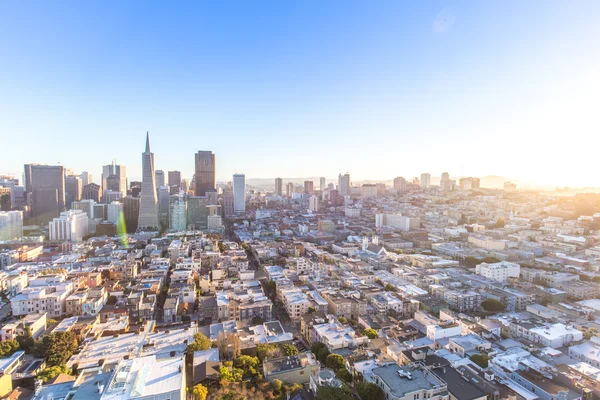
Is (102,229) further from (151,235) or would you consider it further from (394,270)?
(394,270)

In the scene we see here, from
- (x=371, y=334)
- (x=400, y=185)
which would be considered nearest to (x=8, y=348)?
(x=371, y=334)

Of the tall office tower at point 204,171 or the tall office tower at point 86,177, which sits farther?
the tall office tower at point 86,177

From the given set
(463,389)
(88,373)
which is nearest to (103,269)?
(88,373)

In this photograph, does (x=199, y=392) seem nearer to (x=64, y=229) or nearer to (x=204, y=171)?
(x=64, y=229)

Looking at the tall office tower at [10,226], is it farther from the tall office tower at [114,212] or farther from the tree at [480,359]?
the tree at [480,359]

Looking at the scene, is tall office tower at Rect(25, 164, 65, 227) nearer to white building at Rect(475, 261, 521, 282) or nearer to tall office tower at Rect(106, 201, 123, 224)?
tall office tower at Rect(106, 201, 123, 224)

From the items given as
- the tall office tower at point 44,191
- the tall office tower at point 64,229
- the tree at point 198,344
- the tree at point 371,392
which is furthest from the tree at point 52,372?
the tall office tower at point 44,191
